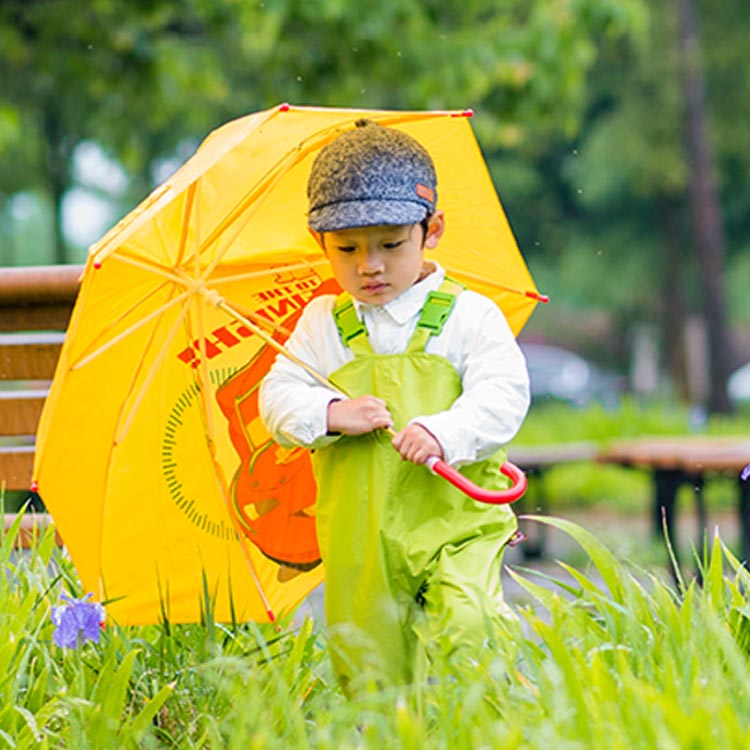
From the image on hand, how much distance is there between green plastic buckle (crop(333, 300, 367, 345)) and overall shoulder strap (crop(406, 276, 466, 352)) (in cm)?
12

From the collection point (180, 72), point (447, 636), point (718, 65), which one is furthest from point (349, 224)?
point (718, 65)

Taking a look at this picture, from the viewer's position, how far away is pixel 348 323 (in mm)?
3486

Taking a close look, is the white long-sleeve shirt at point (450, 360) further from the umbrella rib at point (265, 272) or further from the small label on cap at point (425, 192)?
the umbrella rib at point (265, 272)

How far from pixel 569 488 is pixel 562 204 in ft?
57.8

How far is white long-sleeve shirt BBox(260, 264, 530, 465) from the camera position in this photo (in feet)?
10.8

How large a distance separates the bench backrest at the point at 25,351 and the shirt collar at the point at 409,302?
153 cm

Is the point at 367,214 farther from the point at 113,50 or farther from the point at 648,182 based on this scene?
the point at 648,182

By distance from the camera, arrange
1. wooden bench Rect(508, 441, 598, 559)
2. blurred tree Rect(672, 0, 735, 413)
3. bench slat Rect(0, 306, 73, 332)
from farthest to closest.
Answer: blurred tree Rect(672, 0, 735, 413) → wooden bench Rect(508, 441, 598, 559) → bench slat Rect(0, 306, 73, 332)

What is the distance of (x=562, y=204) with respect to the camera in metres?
30.2

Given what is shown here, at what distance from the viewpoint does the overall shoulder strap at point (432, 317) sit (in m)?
3.41

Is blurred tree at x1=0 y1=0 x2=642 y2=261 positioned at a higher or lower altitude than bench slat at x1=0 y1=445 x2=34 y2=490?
higher

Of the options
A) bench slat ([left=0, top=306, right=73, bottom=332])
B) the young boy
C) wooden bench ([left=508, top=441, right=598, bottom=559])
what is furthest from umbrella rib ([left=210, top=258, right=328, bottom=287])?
wooden bench ([left=508, top=441, right=598, bottom=559])

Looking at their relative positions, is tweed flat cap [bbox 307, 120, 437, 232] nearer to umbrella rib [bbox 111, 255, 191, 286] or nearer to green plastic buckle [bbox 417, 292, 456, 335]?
green plastic buckle [bbox 417, 292, 456, 335]

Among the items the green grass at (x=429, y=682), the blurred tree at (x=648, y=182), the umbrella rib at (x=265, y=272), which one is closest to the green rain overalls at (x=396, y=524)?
the green grass at (x=429, y=682)
